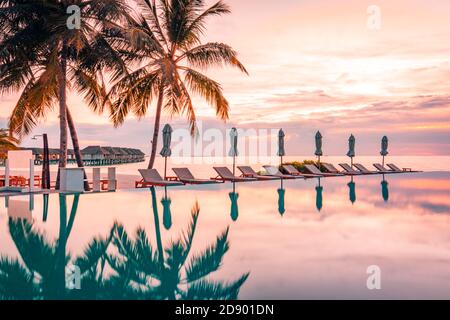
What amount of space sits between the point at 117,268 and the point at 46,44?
10.8 meters

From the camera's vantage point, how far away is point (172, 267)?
5.86 meters

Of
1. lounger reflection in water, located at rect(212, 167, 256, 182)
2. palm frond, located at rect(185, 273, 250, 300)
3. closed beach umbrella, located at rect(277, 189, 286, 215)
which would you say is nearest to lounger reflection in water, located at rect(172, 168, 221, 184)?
lounger reflection in water, located at rect(212, 167, 256, 182)

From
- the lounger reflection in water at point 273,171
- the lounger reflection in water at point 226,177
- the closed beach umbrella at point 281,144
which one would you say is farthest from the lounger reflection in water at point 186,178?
the closed beach umbrella at point 281,144

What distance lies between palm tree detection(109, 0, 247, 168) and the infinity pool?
5519 millimetres

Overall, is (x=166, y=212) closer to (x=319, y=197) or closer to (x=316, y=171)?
(x=319, y=197)

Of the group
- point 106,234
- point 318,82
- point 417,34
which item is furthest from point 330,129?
point 106,234

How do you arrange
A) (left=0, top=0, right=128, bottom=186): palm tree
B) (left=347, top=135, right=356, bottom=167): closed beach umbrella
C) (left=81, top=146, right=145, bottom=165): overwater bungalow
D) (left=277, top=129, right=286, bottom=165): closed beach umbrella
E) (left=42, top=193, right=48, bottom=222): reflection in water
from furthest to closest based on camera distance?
(left=81, top=146, right=145, bottom=165): overwater bungalow < (left=347, top=135, right=356, bottom=167): closed beach umbrella < (left=277, top=129, right=286, bottom=165): closed beach umbrella < (left=0, top=0, right=128, bottom=186): palm tree < (left=42, top=193, right=48, bottom=222): reflection in water

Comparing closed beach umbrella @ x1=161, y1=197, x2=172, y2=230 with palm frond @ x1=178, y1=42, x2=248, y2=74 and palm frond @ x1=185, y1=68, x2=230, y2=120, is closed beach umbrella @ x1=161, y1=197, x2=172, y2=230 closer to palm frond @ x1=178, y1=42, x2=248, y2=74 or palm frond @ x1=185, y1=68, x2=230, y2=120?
palm frond @ x1=185, y1=68, x2=230, y2=120

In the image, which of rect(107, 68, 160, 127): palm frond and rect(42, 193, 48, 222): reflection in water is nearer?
rect(42, 193, 48, 222): reflection in water

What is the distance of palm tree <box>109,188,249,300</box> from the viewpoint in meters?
4.83

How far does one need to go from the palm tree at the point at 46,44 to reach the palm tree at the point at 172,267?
8.03 m

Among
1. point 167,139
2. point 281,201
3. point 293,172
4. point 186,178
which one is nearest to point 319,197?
point 281,201

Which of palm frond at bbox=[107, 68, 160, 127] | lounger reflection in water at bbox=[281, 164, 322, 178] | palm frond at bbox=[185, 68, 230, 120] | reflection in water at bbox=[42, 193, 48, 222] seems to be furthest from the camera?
Answer: lounger reflection in water at bbox=[281, 164, 322, 178]
